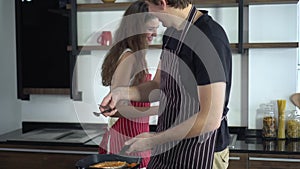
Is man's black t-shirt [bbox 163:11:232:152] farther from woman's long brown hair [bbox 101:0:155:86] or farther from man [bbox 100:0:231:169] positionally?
woman's long brown hair [bbox 101:0:155:86]

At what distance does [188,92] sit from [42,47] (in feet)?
5.98

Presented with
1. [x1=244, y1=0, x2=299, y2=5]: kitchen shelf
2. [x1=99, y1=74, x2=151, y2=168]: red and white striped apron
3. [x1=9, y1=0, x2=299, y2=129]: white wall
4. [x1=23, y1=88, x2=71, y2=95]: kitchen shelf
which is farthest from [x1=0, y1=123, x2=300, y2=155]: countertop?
[x1=244, y1=0, x2=299, y2=5]: kitchen shelf

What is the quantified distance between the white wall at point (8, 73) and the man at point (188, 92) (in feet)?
5.78

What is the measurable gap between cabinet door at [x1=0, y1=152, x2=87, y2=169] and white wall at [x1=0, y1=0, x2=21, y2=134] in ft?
1.29

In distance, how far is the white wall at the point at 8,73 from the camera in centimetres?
299

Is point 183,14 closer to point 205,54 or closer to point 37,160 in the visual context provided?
point 205,54

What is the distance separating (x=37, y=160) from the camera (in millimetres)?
2574

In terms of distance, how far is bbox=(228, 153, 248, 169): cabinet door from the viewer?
229cm

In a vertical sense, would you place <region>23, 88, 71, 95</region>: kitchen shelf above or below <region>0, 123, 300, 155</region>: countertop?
above

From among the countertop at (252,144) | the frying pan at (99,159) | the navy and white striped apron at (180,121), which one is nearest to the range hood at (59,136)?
the countertop at (252,144)

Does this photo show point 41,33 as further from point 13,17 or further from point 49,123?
point 49,123

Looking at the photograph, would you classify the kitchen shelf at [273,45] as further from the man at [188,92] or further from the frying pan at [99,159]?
the frying pan at [99,159]

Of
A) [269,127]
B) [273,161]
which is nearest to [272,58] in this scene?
[269,127]

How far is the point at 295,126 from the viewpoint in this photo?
8.32 feet
